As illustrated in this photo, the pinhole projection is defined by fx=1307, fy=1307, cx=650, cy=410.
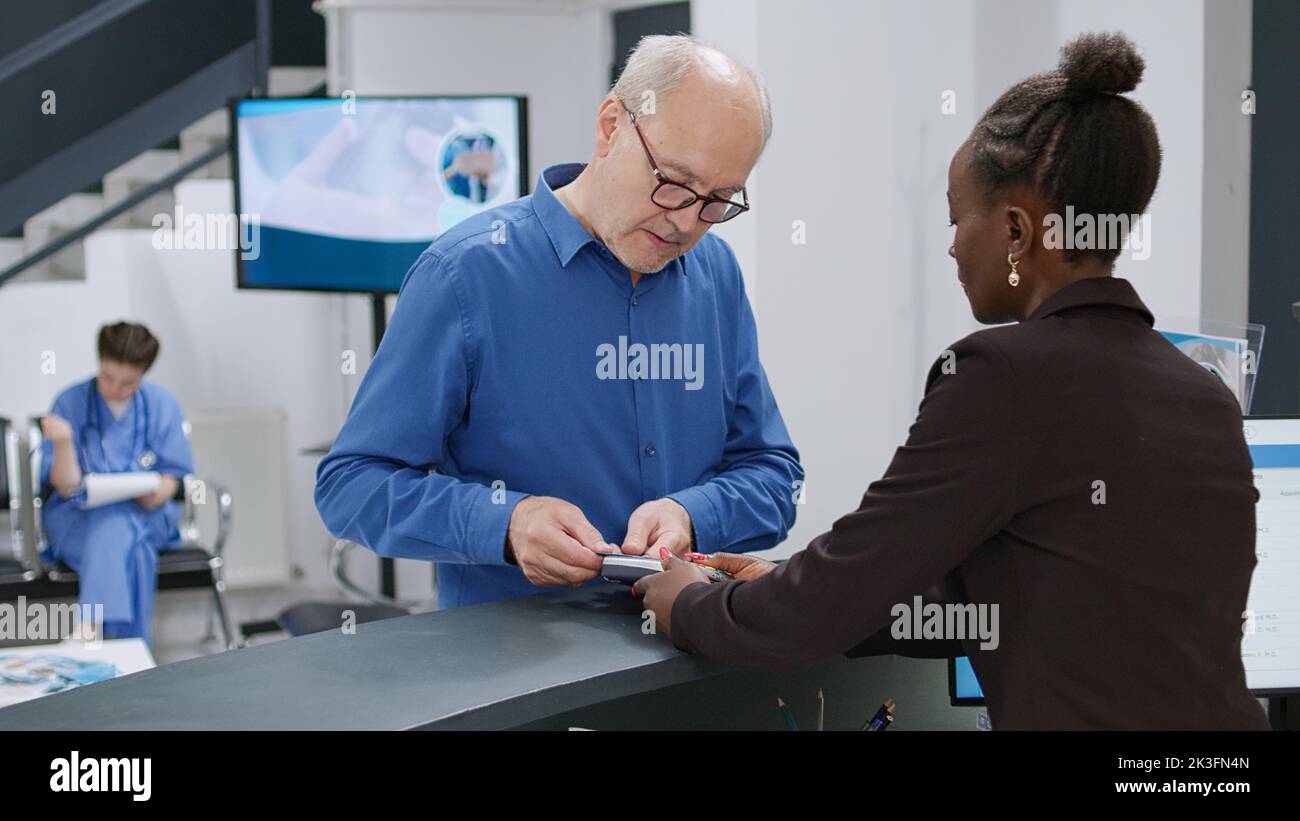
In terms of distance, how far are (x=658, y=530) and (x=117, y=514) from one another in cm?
379

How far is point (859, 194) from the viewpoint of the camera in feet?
11.8

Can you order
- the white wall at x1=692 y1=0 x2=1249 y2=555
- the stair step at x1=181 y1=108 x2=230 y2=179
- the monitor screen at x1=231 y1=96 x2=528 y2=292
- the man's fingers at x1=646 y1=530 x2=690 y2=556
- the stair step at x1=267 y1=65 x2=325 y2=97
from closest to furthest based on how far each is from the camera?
the man's fingers at x1=646 y1=530 x2=690 y2=556
the white wall at x1=692 y1=0 x2=1249 y2=555
the monitor screen at x1=231 y1=96 x2=528 y2=292
the stair step at x1=181 y1=108 x2=230 y2=179
the stair step at x1=267 y1=65 x2=325 y2=97

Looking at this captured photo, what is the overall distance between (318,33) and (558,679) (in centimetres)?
679

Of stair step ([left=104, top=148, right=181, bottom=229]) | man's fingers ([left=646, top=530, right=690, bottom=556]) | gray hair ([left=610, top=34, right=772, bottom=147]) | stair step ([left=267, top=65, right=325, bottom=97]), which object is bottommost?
man's fingers ([left=646, top=530, right=690, bottom=556])

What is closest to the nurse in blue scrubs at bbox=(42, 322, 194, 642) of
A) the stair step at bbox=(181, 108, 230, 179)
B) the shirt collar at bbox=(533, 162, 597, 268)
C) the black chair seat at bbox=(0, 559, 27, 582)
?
the black chair seat at bbox=(0, 559, 27, 582)

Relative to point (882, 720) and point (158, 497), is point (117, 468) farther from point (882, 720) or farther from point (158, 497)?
point (882, 720)

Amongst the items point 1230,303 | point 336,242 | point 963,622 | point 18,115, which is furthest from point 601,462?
point 18,115

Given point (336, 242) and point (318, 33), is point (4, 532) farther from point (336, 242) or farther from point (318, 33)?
point (318, 33)

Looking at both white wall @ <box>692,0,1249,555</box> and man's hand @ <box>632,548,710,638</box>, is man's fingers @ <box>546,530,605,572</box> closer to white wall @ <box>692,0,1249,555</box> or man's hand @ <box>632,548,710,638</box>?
man's hand @ <box>632,548,710,638</box>

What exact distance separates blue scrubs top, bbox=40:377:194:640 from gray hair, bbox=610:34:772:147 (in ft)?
12.2

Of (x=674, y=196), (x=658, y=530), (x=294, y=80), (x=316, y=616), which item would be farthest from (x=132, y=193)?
(x=658, y=530)

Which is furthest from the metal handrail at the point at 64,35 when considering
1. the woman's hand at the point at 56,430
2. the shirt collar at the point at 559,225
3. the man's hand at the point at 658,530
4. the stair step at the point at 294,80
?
the man's hand at the point at 658,530

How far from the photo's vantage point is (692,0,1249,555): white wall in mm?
3537
